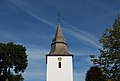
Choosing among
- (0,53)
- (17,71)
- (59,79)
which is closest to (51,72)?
(59,79)

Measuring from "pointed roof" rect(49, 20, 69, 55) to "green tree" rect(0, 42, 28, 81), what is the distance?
17.4 ft

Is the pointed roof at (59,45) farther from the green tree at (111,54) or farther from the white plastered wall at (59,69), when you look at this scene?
the green tree at (111,54)

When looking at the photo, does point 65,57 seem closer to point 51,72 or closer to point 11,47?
point 51,72

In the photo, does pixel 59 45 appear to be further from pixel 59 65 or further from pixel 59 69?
pixel 59 69

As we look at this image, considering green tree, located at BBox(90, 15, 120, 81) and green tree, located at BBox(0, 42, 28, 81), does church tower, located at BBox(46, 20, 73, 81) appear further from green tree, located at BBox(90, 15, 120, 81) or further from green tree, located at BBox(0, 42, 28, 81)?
green tree, located at BBox(90, 15, 120, 81)

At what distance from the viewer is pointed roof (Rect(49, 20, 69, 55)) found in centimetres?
4859

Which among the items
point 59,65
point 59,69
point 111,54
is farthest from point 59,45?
point 111,54

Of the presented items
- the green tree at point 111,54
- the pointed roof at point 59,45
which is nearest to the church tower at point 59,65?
the pointed roof at point 59,45

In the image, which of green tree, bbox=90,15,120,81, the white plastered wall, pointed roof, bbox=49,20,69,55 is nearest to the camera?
green tree, bbox=90,15,120,81

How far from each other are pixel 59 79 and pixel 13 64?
8.29 m

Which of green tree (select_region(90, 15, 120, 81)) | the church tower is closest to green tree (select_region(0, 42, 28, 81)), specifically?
the church tower

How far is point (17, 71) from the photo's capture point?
48.7m

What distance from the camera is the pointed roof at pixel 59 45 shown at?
48594mm

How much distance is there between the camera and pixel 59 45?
49719 mm
